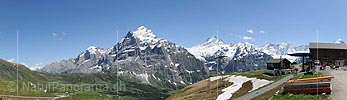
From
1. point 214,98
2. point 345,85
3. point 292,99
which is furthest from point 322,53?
point 292,99

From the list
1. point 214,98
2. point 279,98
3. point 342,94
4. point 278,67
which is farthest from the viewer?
point 278,67

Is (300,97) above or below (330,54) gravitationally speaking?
below

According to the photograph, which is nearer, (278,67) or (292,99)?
(292,99)

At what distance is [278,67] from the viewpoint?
5507 inches

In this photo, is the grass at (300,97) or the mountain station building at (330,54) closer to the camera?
the grass at (300,97)

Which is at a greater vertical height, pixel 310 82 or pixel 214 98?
pixel 310 82

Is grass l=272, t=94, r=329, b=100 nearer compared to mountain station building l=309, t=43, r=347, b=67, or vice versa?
grass l=272, t=94, r=329, b=100

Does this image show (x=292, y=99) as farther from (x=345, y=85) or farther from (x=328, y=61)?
(x=328, y=61)

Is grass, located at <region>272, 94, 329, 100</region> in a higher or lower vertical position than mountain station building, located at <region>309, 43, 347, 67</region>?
lower

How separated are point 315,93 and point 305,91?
134 cm

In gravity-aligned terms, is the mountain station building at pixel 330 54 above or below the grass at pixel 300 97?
above

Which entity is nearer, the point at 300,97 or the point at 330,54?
the point at 300,97

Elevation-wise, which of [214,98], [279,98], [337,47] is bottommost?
[214,98]

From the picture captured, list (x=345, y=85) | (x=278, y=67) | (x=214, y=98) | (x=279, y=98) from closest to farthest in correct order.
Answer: (x=279, y=98) < (x=345, y=85) < (x=214, y=98) < (x=278, y=67)
